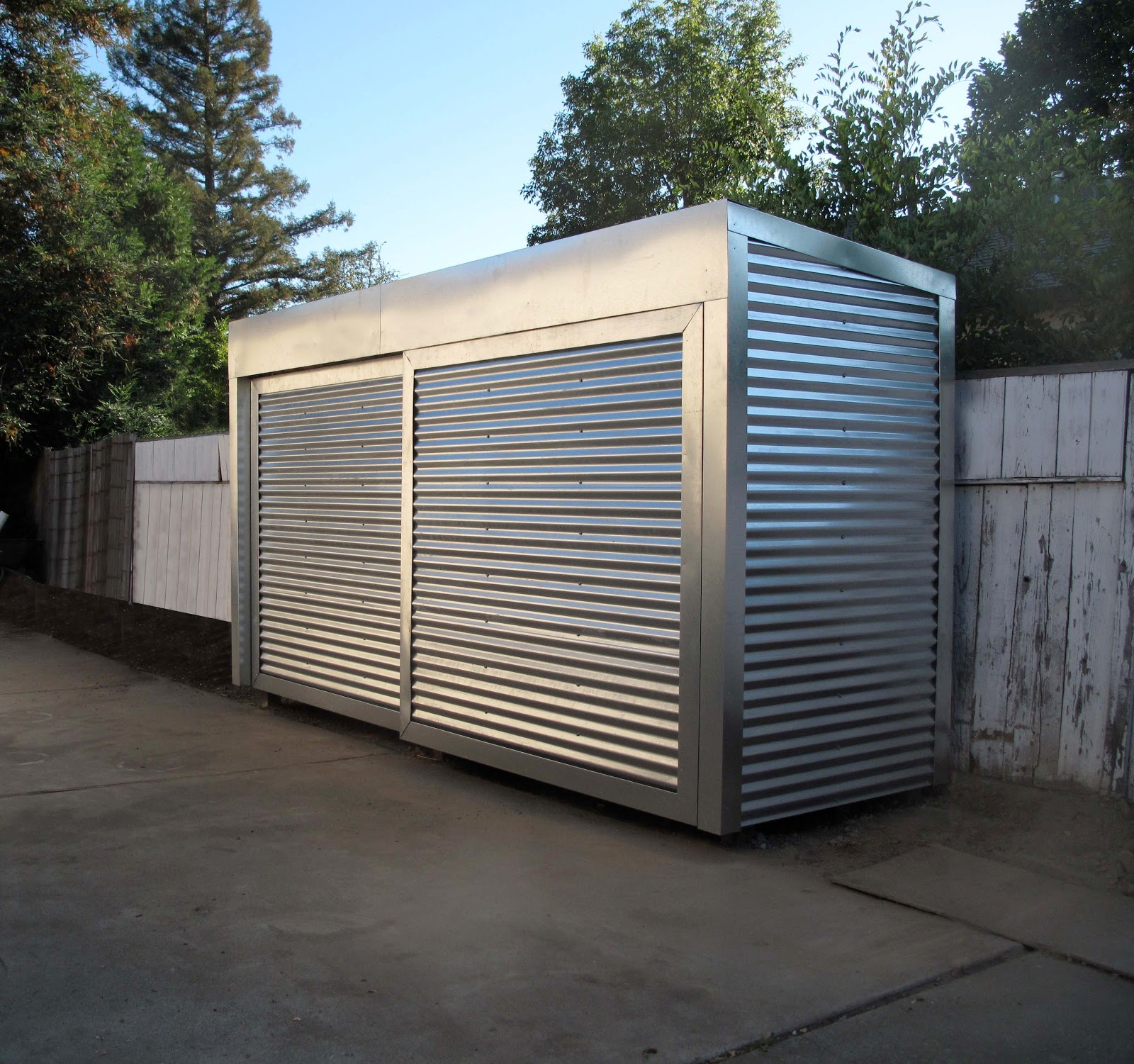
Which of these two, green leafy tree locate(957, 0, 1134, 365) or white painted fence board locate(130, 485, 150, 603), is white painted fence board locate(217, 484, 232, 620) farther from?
green leafy tree locate(957, 0, 1134, 365)

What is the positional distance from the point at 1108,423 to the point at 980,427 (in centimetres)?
65

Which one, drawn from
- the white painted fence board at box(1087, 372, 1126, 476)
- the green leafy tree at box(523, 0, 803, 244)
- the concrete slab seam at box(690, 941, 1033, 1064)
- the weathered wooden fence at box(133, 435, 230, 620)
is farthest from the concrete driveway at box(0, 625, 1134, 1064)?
the green leafy tree at box(523, 0, 803, 244)

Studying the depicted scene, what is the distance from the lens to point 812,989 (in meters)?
3.42

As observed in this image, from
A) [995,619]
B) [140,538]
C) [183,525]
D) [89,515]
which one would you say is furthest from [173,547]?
[995,619]

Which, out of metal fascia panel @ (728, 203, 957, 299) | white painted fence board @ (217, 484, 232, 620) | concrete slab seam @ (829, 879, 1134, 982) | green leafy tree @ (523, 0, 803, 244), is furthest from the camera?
green leafy tree @ (523, 0, 803, 244)

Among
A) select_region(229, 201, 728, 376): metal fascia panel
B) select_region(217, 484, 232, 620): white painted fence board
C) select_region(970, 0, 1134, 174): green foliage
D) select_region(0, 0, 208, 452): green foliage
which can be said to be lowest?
select_region(217, 484, 232, 620): white painted fence board

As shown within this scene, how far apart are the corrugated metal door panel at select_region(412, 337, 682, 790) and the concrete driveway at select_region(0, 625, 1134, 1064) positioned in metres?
0.51

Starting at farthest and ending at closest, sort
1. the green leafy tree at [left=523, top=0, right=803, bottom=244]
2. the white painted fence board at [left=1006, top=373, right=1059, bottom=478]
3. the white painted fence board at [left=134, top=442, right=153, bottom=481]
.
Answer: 1. the green leafy tree at [left=523, top=0, right=803, bottom=244]
2. the white painted fence board at [left=134, top=442, right=153, bottom=481]
3. the white painted fence board at [left=1006, top=373, right=1059, bottom=478]

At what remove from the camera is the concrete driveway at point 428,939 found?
312cm

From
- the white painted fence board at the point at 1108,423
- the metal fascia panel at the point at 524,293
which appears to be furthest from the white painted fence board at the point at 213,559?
the white painted fence board at the point at 1108,423

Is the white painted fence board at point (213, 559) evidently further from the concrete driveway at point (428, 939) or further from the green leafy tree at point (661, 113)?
the green leafy tree at point (661, 113)

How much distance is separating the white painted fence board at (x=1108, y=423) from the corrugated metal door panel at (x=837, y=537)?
2.41 ft

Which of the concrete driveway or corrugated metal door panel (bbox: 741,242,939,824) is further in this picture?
corrugated metal door panel (bbox: 741,242,939,824)

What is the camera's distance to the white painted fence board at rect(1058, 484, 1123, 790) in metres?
4.86
